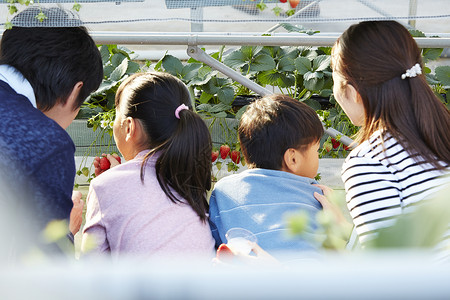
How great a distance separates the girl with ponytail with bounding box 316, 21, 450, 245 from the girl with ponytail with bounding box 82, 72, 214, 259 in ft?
1.49

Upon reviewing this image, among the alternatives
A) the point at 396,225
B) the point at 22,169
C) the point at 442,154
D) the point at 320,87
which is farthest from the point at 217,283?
the point at 320,87

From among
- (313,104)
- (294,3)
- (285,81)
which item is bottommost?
(313,104)

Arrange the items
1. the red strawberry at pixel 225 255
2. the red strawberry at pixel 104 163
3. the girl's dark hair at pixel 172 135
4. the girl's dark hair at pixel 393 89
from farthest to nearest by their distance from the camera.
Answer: the red strawberry at pixel 104 163, the girl's dark hair at pixel 172 135, the girl's dark hair at pixel 393 89, the red strawberry at pixel 225 255

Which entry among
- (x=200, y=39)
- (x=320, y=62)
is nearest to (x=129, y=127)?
(x=200, y=39)

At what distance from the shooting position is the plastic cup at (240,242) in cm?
129

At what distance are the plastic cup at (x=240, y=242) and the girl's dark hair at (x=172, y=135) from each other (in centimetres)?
28

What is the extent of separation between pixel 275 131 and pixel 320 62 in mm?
1364

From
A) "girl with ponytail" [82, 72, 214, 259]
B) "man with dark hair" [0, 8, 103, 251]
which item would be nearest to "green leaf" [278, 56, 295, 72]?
"girl with ponytail" [82, 72, 214, 259]

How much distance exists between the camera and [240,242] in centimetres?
134

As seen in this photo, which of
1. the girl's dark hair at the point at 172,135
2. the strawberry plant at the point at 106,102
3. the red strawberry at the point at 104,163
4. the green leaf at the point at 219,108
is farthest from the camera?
the green leaf at the point at 219,108

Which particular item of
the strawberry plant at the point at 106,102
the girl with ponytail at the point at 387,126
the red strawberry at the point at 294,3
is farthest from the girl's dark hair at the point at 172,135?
the strawberry plant at the point at 106,102

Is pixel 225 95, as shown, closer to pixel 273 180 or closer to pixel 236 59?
pixel 236 59

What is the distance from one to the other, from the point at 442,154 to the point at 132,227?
2.66 ft

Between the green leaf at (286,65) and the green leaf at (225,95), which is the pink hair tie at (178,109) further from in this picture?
the green leaf at (286,65)
